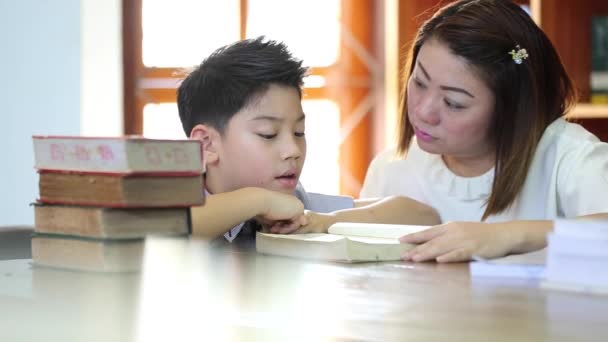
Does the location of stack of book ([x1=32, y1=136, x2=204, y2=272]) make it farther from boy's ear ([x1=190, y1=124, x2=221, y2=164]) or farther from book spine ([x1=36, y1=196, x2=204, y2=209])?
boy's ear ([x1=190, y1=124, x2=221, y2=164])

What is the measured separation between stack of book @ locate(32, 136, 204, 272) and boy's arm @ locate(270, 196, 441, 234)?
18.4 inches

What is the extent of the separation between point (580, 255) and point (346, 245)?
33cm

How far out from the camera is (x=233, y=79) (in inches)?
69.6

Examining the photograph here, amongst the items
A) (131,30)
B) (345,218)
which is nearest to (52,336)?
(345,218)

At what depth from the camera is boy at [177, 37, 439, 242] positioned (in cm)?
168

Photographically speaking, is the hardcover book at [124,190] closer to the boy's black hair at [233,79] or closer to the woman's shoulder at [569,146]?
the boy's black hair at [233,79]

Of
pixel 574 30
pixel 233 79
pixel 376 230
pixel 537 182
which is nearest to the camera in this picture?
pixel 376 230

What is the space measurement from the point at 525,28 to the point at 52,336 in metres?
1.34

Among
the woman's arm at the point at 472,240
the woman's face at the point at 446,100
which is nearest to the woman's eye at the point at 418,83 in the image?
the woman's face at the point at 446,100

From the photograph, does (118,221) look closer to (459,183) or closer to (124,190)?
(124,190)

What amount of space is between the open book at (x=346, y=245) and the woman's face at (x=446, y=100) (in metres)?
0.49

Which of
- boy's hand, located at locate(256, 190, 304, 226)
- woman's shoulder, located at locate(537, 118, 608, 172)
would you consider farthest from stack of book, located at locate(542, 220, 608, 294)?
woman's shoulder, located at locate(537, 118, 608, 172)

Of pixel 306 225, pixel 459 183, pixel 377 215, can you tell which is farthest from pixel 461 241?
pixel 459 183

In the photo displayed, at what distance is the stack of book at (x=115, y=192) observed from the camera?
3.09 ft
